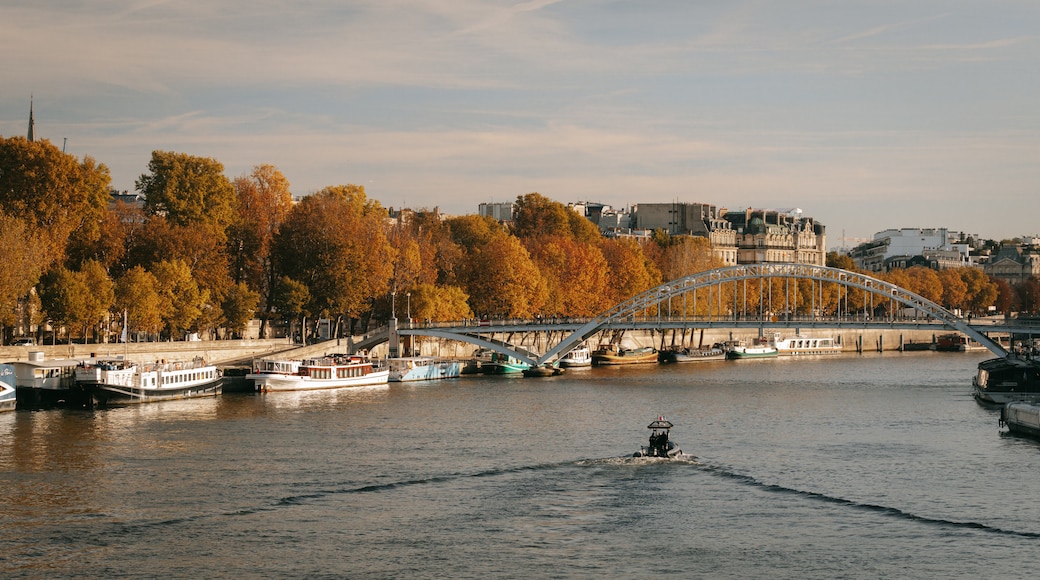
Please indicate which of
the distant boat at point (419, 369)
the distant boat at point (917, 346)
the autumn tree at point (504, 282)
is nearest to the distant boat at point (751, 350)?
the autumn tree at point (504, 282)

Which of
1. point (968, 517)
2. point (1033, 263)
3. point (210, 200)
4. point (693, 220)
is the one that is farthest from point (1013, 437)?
point (1033, 263)

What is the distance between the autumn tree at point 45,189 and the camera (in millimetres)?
61062

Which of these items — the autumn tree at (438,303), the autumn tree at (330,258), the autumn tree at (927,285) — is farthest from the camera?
the autumn tree at (927,285)

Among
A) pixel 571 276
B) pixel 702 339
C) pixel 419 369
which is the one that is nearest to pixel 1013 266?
pixel 702 339

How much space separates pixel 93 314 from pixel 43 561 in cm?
3520

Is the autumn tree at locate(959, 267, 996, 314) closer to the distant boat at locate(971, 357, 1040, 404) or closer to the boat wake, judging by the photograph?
the distant boat at locate(971, 357, 1040, 404)

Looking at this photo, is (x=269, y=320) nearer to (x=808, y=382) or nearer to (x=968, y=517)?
(x=808, y=382)

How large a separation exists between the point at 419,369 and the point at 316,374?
833 centimetres

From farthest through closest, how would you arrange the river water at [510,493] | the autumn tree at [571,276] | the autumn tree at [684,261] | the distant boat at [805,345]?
the autumn tree at [684,261], the distant boat at [805,345], the autumn tree at [571,276], the river water at [510,493]

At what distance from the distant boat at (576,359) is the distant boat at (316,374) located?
15147 mm

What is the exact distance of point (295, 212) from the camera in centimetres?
7612

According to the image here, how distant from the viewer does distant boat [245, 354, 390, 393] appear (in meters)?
61.2

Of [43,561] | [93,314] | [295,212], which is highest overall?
[295,212]

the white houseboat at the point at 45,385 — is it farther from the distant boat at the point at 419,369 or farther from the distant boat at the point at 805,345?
the distant boat at the point at 805,345
